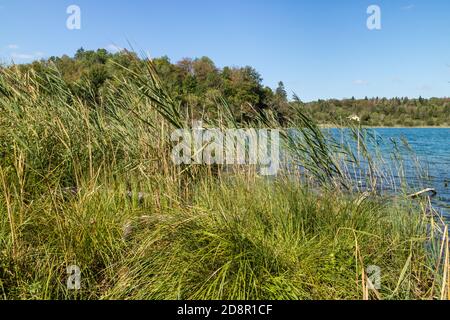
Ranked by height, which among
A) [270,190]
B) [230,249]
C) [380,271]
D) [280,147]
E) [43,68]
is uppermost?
[43,68]

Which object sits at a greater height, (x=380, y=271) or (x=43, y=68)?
(x=43, y=68)

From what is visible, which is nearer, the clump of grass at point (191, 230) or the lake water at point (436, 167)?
the clump of grass at point (191, 230)

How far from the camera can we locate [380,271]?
2699mm

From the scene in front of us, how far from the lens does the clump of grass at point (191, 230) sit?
244 centimetres

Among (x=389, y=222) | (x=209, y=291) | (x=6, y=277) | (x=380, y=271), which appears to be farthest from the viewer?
(x=389, y=222)

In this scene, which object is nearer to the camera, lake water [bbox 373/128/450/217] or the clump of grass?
the clump of grass

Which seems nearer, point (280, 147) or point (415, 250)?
point (415, 250)

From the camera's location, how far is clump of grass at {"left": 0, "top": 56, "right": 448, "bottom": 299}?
2436 millimetres

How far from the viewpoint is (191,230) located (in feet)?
9.16

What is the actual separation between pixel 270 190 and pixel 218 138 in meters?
1.20

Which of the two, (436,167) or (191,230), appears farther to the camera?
(436,167)

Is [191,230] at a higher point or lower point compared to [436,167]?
higher

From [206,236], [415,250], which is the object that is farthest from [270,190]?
[415,250]
